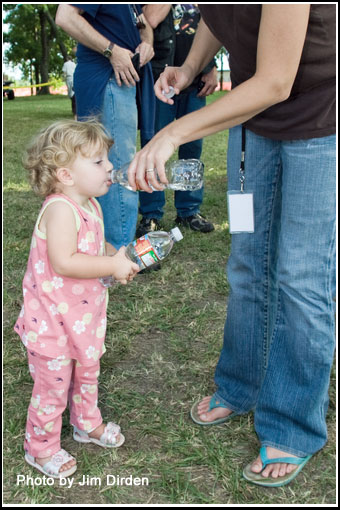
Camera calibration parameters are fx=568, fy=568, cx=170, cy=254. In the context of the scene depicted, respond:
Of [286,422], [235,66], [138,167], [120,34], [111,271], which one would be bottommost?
[286,422]

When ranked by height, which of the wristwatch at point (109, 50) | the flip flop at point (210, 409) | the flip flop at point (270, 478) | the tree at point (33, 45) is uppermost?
the tree at point (33, 45)

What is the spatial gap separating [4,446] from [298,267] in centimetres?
133

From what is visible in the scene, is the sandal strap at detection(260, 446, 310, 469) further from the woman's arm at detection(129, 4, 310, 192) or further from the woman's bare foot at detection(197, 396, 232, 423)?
the woman's arm at detection(129, 4, 310, 192)

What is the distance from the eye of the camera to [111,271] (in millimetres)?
1972

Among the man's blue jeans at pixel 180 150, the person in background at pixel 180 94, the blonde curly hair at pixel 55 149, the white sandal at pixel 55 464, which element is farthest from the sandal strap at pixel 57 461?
the man's blue jeans at pixel 180 150

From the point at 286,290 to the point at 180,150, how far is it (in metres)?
2.88

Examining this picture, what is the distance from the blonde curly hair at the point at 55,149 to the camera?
1957 mm

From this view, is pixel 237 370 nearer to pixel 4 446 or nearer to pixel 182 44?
pixel 4 446

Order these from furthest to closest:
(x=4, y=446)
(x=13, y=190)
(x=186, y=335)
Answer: (x=13, y=190) → (x=186, y=335) → (x=4, y=446)

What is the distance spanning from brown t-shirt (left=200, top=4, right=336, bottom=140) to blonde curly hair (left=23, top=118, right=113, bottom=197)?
56cm

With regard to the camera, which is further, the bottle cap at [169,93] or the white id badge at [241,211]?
the bottle cap at [169,93]

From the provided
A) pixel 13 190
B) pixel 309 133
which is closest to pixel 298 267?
pixel 309 133

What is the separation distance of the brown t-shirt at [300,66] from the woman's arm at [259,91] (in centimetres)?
12

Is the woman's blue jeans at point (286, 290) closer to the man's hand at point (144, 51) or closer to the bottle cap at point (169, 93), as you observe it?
the bottle cap at point (169, 93)
